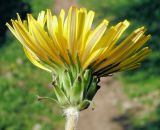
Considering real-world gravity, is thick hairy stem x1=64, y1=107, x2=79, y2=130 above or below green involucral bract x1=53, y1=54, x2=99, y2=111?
below

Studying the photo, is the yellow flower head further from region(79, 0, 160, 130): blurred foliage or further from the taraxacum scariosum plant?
region(79, 0, 160, 130): blurred foliage

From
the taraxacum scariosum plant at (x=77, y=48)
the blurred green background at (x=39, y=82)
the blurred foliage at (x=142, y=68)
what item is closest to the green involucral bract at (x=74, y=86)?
the taraxacum scariosum plant at (x=77, y=48)

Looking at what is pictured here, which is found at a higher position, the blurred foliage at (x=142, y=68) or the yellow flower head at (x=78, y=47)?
the blurred foliage at (x=142, y=68)

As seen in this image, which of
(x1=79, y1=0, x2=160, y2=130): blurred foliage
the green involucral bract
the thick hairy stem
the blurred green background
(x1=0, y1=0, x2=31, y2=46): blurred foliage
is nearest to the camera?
the thick hairy stem

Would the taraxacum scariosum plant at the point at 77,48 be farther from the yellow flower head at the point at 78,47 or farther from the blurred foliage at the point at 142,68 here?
the blurred foliage at the point at 142,68

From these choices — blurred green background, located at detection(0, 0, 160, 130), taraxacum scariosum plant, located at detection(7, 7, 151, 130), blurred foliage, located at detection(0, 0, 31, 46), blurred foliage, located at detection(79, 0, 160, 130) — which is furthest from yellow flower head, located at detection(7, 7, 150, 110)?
blurred foliage, located at detection(0, 0, 31, 46)

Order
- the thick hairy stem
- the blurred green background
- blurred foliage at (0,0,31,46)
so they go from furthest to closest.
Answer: blurred foliage at (0,0,31,46), the blurred green background, the thick hairy stem
